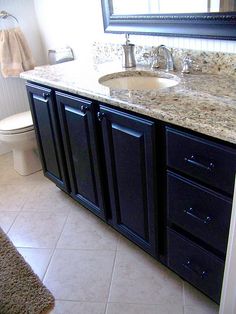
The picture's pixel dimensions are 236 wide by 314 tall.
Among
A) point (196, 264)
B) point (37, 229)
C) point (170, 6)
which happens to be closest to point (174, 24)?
point (170, 6)

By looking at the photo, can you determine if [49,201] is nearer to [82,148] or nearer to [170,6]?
[82,148]

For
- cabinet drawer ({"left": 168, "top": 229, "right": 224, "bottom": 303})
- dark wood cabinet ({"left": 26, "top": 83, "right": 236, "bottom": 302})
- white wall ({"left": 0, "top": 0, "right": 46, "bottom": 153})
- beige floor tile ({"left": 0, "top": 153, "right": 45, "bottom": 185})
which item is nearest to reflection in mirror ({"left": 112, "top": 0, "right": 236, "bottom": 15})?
dark wood cabinet ({"left": 26, "top": 83, "right": 236, "bottom": 302})

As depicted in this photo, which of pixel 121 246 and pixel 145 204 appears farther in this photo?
pixel 121 246

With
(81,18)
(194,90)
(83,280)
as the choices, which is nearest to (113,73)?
(194,90)

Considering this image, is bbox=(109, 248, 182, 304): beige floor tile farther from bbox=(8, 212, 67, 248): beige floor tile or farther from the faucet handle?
the faucet handle

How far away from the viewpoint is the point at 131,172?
4.41 feet

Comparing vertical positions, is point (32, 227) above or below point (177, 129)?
below

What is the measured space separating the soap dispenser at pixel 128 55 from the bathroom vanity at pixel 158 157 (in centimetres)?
6

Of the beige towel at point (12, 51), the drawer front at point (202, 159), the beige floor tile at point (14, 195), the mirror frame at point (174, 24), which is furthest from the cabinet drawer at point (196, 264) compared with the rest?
the beige towel at point (12, 51)

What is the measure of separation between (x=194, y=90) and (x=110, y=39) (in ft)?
3.07

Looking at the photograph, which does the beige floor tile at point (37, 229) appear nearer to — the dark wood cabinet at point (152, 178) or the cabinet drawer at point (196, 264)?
the dark wood cabinet at point (152, 178)

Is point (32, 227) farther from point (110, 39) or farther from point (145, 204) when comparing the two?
point (110, 39)

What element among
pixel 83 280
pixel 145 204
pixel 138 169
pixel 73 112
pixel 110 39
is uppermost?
pixel 110 39

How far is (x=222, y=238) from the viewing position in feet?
3.50
